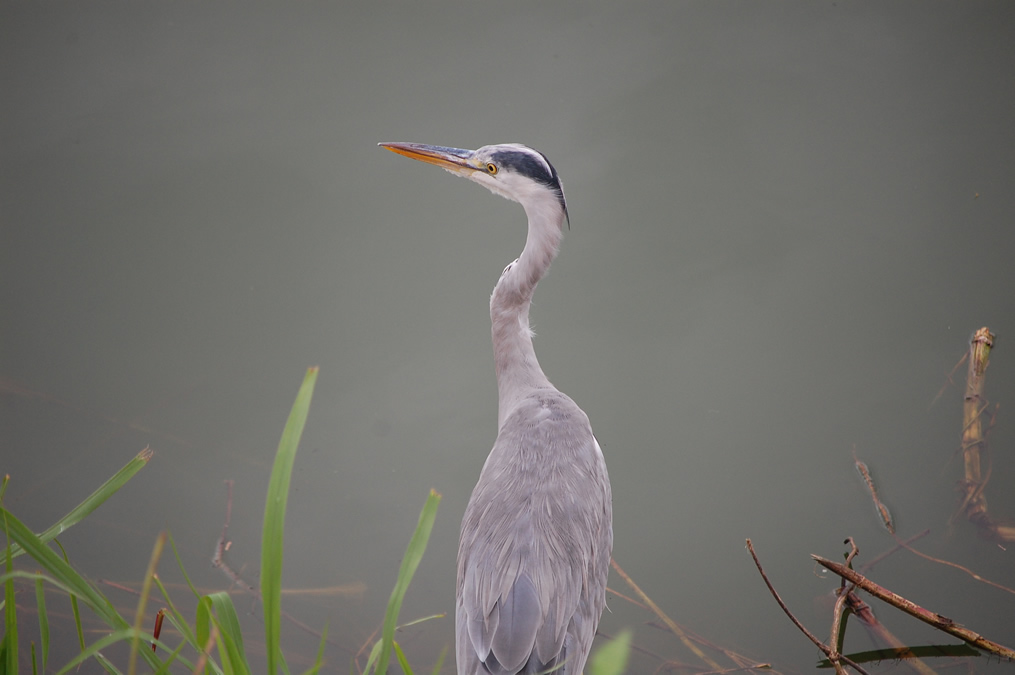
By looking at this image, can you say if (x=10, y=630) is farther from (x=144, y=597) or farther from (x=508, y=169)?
(x=508, y=169)

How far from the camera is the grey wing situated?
5.79ft

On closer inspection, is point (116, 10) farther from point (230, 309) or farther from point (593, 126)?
point (593, 126)

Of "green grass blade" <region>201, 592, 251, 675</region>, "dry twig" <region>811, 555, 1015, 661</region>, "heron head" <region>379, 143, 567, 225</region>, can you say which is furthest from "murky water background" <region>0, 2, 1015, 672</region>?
"green grass blade" <region>201, 592, 251, 675</region>

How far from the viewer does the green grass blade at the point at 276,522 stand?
39.8 inches

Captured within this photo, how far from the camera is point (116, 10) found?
4191 mm

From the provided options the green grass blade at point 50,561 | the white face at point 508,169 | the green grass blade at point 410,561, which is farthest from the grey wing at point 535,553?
the green grass blade at point 50,561

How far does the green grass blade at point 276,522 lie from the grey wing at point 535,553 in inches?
31.8

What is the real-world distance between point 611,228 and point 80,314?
2546mm

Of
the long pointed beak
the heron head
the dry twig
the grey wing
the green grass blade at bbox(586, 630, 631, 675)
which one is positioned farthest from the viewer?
the long pointed beak

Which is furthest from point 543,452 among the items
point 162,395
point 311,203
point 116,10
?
point 116,10

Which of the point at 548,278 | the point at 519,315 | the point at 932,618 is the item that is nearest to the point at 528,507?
the point at 519,315

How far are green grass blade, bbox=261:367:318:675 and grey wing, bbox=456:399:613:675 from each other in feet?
2.65

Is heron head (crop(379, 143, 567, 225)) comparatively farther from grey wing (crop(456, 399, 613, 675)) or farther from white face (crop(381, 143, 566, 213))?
grey wing (crop(456, 399, 613, 675))

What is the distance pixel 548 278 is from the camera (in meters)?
3.41
